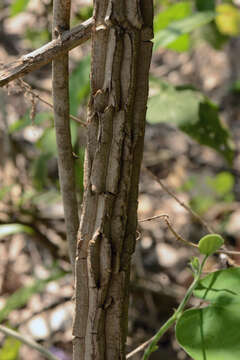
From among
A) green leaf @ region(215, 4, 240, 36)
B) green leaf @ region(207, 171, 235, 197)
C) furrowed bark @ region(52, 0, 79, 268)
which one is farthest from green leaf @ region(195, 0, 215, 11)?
furrowed bark @ region(52, 0, 79, 268)

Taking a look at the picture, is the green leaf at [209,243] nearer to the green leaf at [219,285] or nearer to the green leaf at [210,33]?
the green leaf at [219,285]

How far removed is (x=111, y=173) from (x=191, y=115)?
640 millimetres

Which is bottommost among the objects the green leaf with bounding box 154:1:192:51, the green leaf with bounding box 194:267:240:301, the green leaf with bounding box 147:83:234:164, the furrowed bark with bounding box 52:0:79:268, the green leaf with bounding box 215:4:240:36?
the green leaf with bounding box 194:267:240:301

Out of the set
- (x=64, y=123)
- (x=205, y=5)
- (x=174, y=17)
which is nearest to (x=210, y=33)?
(x=205, y=5)

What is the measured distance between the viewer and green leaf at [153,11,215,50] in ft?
3.43

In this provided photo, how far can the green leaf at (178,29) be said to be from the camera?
1.05 metres

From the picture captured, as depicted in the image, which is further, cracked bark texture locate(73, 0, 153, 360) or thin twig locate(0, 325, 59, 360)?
thin twig locate(0, 325, 59, 360)

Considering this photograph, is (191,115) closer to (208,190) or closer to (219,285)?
(219,285)

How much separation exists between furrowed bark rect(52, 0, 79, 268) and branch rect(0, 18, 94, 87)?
0.01m

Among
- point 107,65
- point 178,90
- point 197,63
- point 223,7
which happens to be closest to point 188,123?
point 178,90

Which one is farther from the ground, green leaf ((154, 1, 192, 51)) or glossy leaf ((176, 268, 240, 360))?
green leaf ((154, 1, 192, 51))

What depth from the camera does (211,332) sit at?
0.66m

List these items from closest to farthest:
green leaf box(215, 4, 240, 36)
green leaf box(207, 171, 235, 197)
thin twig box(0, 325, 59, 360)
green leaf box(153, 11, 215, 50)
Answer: thin twig box(0, 325, 59, 360) → green leaf box(153, 11, 215, 50) → green leaf box(215, 4, 240, 36) → green leaf box(207, 171, 235, 197)

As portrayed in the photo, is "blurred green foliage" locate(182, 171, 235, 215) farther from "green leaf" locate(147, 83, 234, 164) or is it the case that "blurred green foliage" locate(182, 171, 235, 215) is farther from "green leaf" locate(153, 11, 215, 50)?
"green leaf" locate(153, 11, 215, 50)
